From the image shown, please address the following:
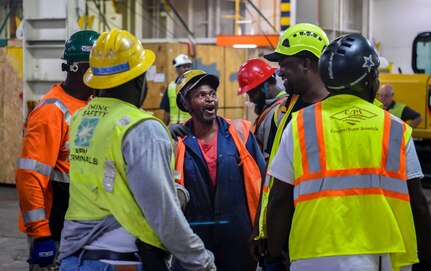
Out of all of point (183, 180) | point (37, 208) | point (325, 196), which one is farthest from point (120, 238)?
point (183, 180)

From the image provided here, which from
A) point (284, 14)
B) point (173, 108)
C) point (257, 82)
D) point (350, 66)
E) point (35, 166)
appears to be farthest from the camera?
point (284, 14)

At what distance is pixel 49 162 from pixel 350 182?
2042 millimetres

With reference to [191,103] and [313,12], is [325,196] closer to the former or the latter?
[191,103]

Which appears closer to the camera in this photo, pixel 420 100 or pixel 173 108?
pixel 173 108

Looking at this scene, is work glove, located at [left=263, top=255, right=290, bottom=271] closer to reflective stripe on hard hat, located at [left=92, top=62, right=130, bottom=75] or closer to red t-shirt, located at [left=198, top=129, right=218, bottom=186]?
red t-shirt, located at [left=198, top=129, right=218, bottom=186]

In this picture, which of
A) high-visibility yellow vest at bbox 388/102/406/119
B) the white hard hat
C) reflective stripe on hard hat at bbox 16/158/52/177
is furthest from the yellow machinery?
reflective stripe on hard hat at bbox 16/158/52/177

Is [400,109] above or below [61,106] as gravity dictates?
below

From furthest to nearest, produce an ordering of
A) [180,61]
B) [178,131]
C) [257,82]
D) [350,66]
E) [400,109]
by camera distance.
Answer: [400,109] → [180,61] → [257,82] → [178,131] → [350,66]

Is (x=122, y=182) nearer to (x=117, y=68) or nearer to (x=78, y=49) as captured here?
(x=117, y=68)

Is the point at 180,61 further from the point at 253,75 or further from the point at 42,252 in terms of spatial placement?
the point at 42,252

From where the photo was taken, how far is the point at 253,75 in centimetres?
661

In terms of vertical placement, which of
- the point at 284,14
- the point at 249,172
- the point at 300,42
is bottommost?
the point at 249,172

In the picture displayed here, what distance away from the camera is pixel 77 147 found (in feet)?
11.4

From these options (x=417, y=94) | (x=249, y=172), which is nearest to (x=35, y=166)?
(x=249, y=172)
